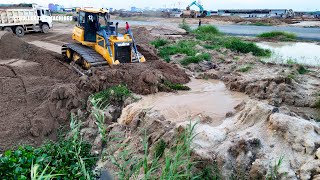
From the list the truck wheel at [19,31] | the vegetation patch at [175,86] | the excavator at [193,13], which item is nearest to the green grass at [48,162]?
the vegetation patch at [175,86]

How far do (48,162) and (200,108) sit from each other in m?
4.53

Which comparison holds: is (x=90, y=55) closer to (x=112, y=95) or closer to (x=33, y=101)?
(x=33, y=101)

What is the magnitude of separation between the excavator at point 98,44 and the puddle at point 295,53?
8.39m

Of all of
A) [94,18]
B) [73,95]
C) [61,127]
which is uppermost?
[94,18]

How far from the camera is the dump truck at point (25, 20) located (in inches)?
859

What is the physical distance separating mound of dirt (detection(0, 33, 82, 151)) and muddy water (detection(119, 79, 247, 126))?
189 cm

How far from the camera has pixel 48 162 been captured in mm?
5539

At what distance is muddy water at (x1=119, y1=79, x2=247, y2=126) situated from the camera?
7898mm

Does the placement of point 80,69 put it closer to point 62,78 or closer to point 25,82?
point 62,78

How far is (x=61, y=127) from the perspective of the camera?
8.09 meters

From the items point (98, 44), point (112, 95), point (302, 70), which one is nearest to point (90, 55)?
point (98, 44)

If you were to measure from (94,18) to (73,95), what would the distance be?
14.9ft

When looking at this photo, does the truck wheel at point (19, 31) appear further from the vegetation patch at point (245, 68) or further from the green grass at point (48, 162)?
the green grass at point (48, 162)

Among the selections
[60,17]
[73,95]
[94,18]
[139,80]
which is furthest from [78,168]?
[60,17]
